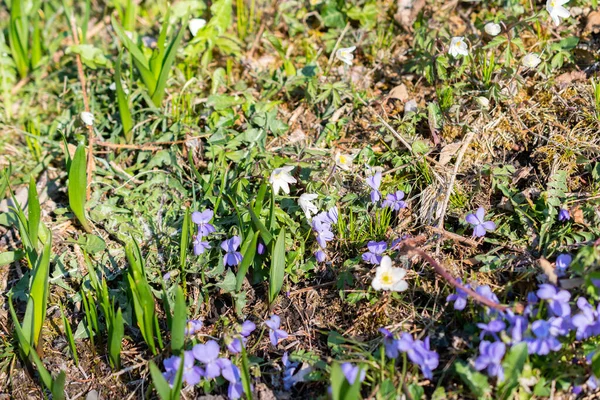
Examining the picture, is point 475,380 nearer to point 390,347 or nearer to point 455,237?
point 390,347

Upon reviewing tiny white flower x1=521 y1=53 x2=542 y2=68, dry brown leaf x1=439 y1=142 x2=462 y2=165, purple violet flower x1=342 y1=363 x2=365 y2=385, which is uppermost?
tiny white flower x1=521 y1=53 x2=542 y2=68

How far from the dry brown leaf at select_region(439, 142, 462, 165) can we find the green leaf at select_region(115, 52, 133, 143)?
142 centimetres

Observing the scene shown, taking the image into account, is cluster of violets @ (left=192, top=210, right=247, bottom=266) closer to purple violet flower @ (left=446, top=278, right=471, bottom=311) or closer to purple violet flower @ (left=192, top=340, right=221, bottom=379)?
purple violet flower @ (left=192, top=340, right=221, bottom=379)

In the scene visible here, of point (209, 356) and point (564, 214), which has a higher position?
point (564, 214)

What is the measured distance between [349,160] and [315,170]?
0.15 metres

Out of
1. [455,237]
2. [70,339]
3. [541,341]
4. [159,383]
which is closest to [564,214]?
[455,237]

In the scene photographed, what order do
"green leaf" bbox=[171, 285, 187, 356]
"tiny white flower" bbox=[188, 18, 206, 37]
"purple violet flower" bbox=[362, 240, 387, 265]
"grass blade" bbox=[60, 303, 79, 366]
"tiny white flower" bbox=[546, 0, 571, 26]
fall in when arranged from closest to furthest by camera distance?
"green leaf" bbox=[171, 285, 187, 356] < "grass blade" bbox=[60, 303, 79, 366] < "purple violet flower" bbox=[362, 240, 387, 265] < "tiny white flower" bbox=[546, 0, 571, 26] < "tiny white flower" bbox=[188, 18, 206, 37]

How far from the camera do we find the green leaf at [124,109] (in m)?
2.62

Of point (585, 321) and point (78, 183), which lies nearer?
point (585, 321)

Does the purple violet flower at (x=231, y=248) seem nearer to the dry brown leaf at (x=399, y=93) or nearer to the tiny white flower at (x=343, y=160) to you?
the tiny white flower at (x=343, y=160)

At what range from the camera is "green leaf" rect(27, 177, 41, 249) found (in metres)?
2.22

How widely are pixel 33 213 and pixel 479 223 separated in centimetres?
166

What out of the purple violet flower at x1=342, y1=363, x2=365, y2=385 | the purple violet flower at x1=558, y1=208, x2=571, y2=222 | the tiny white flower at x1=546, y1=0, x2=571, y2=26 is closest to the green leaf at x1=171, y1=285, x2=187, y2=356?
the purple violet flower at x1=342, y1=363, x2=365, y2=385

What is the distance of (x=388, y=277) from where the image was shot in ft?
6.64
